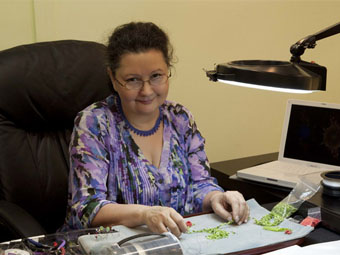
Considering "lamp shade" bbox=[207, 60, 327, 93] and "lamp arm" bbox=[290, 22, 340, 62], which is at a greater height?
"lamp arm" bbox=[290, 22, 340, 62]

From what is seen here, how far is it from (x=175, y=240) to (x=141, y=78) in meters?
0.59

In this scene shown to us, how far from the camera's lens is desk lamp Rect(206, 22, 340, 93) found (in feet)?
3.45

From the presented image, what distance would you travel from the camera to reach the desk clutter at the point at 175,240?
965 mm

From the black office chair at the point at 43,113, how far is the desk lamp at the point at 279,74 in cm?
61

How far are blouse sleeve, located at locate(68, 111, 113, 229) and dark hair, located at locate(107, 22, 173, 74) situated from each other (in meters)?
0.19

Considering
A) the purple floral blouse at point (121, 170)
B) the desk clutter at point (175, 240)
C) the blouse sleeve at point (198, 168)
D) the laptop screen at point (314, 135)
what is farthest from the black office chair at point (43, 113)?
the laptop screen at point (314, 135)

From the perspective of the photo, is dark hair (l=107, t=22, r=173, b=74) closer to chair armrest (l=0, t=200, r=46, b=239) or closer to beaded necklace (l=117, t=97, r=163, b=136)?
beaded necklace (l=117, t=97, r=163, b=136)

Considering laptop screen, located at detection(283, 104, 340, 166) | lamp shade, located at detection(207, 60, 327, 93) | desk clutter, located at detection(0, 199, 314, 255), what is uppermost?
lamp shade, located at detection(207, 60, 327, 93)

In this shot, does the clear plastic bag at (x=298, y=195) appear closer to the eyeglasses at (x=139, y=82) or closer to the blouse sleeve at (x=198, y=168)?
the blouse sleeve at (x=198, y=168)

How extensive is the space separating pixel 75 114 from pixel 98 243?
0.69 metres

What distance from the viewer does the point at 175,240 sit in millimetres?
986

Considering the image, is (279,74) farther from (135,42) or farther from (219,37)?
(219,37)

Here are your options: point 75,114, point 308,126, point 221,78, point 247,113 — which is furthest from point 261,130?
point 221,78

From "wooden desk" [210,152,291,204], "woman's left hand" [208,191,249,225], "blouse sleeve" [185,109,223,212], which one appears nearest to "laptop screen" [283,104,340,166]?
"wooden desk" [210,152,291,204]
